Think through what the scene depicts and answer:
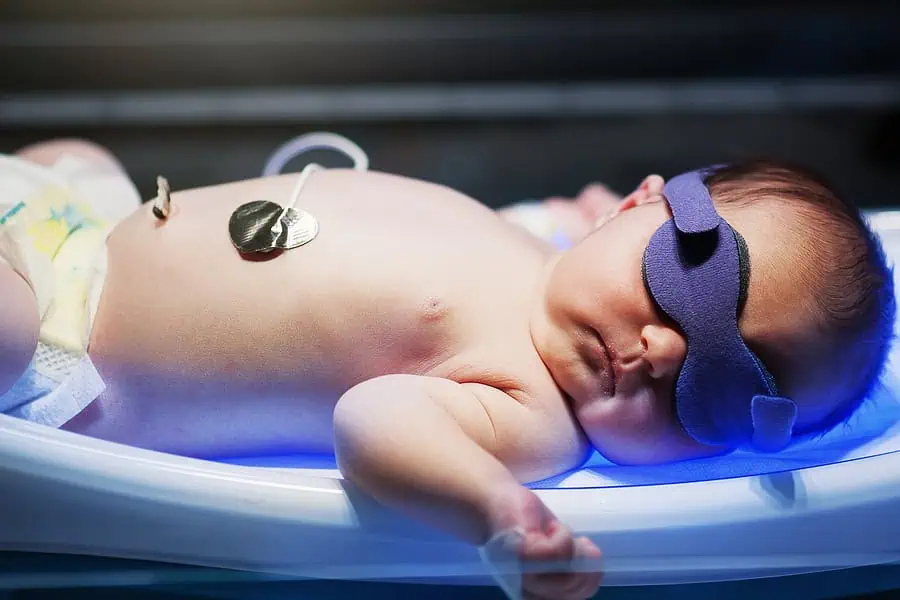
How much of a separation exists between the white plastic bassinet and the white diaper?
0.07 m

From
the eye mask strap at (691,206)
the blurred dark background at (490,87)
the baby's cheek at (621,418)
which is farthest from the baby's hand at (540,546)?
the blurred dark background at (490,87)

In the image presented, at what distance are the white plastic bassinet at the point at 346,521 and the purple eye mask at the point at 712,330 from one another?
0.17 ft

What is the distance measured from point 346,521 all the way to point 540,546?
15 centimetres

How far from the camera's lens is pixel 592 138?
1.48 meters

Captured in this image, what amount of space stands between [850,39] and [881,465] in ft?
3.29

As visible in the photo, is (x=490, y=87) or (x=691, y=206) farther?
(x=490, y=87)

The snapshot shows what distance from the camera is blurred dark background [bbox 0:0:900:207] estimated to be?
55.6 inches

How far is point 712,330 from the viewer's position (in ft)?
2.22

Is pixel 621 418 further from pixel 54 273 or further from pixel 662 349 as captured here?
Result: pixel 54 273

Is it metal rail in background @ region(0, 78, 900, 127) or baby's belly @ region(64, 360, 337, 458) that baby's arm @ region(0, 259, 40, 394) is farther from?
metal rail in background @ region(0, 78, 900, 127)

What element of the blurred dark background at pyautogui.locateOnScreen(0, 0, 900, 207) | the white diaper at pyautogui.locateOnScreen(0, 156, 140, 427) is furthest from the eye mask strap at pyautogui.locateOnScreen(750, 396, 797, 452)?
the blurred dark background at pyautogui.locateOnScreen(0, 0, 900, 207)

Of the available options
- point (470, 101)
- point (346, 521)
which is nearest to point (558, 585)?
point (346, 521)

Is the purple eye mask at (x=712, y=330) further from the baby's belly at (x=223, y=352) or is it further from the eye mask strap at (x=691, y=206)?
the baby's belly at (x=223, y=352)

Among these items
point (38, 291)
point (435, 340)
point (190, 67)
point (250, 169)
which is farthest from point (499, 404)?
point (190, 67)
